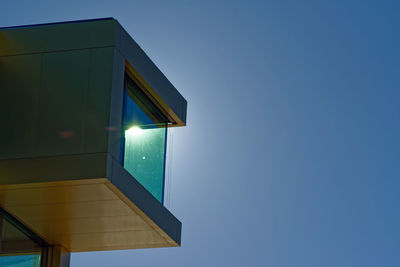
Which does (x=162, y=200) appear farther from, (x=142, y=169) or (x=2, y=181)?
(x=2, y=181)

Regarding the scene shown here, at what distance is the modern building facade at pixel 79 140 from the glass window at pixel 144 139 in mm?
26

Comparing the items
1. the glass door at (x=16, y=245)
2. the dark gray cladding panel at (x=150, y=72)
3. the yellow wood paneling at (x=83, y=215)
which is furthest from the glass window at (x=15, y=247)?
the dark gray cladding panel at (x=150, y=72)

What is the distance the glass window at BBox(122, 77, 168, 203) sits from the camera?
59.6ft

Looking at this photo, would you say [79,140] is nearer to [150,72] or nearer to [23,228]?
[150,72]

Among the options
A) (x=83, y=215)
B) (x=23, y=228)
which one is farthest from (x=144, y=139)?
(x=23, y=228)

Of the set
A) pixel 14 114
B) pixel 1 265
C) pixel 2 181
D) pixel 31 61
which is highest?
pixel 31 61

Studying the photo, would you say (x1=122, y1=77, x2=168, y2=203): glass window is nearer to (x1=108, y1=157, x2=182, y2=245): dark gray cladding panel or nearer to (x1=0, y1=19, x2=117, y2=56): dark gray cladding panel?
(x1=108, y1=157, x2=182, y2=245): dark gray cladding panel

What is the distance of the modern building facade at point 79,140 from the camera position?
16797mm

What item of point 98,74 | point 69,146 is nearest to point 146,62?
point 98,74

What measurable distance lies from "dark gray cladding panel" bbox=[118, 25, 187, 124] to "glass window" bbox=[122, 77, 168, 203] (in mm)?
308

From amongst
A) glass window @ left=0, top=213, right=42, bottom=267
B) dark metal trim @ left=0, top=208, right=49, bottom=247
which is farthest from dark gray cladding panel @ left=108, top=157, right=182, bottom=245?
glass window @ left=0, top=213, right=42, bottom=267

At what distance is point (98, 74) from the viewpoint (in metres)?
17.4

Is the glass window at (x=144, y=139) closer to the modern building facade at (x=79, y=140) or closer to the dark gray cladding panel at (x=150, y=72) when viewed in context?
the modern building facade at (x=79, y=140)

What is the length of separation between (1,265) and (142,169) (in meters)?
3.45
